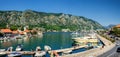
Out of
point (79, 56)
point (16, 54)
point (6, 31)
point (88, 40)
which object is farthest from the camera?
point (6, 31)

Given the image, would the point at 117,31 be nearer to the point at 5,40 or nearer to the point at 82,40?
the point at 82,40

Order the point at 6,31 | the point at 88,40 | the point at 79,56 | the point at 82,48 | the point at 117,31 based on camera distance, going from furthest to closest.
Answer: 1. the point at 6,31
2. the point at 117,31
3. the point at 88,40
4. the point at 82,48
5. the point at 79,56

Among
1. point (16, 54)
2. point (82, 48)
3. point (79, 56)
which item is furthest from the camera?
point (82, 48)

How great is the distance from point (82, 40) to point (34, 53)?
241 feet

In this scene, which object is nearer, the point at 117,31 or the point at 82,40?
the point at 82,40

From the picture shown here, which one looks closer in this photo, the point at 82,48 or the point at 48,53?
the point at 48,53

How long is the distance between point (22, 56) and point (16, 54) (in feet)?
9.70

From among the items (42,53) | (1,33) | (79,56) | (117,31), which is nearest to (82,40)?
(117,31)

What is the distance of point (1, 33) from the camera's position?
179 meters

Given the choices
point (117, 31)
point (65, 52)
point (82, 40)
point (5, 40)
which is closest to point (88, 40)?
point (82, 40)

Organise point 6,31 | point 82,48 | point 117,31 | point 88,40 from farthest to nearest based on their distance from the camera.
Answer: point 6,31 → point 117,31 → point 88,40 → point 82,48

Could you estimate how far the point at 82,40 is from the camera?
155m

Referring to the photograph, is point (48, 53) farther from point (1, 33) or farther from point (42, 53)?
point (1, 33)

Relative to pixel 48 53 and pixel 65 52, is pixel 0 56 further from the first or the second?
pixel 65 52
